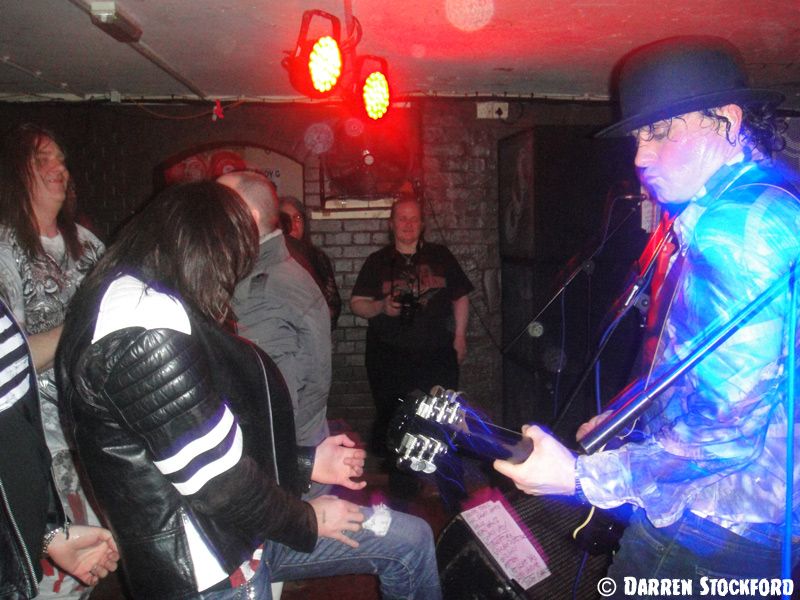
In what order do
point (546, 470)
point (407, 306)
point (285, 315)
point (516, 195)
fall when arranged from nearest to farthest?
→ 1. point (546, 470)
2. point (285, 315)
3. point (407, 306)
4. point (516, 195)

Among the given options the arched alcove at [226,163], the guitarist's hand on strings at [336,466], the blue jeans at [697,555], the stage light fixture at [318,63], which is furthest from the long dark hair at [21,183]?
the arched alcove at [226,163]

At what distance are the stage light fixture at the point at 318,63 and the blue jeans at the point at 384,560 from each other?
2163 millimetres

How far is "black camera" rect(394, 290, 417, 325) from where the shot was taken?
Answer: 12.4 ft

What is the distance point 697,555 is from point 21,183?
2587 mm

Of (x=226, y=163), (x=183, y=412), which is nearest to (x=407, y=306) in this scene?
(x=226, y=163)

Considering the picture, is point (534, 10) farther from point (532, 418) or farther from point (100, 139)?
point (100, 139)

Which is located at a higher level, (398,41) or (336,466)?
(398,41)

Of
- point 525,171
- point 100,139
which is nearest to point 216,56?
point 100,139

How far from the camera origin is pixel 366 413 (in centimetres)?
479

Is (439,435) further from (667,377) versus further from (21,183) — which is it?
(21,183)

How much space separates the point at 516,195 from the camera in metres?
4.43

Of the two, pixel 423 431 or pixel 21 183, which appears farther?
pixel 21 183

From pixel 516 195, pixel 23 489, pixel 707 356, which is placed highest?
pixel 516 195

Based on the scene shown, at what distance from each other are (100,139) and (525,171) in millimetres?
3550
